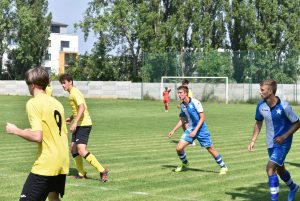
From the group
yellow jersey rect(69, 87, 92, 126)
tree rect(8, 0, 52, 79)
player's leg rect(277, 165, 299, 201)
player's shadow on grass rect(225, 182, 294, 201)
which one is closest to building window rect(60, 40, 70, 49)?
tree rect(8, 0, 52, 79)

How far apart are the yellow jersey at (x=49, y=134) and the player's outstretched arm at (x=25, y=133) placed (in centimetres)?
7

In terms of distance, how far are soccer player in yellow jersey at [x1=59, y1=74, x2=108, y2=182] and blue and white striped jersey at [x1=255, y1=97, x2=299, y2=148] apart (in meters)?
3.47

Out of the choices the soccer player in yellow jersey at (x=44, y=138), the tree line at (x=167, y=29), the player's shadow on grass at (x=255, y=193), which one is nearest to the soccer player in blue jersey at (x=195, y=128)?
the player's shadow on grass at (x=255, y=193)

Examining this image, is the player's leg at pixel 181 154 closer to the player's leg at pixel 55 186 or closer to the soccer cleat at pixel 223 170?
the soccer cleat at pixel 223 170

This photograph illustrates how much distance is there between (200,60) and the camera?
54031 millimetres

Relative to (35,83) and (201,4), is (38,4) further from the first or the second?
(35,83)

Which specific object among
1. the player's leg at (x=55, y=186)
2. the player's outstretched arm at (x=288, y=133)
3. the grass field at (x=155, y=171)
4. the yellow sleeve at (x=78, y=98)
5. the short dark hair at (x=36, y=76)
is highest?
the short dark hair at (x=36, y=76)

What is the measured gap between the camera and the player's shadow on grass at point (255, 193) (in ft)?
33.3

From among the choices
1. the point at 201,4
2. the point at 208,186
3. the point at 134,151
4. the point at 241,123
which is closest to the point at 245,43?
the point at 201,4

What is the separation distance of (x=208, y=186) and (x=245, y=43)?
54315mm

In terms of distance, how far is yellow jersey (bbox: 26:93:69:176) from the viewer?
6148 millimetres

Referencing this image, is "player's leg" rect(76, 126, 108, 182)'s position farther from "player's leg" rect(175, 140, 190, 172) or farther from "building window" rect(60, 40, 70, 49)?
"building window" rect(60, 40, 70, 49)

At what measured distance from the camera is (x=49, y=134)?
6246 mm

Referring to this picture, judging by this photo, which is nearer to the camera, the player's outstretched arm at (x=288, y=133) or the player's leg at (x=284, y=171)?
the player's outstretched arm at (x=288, y=133)
